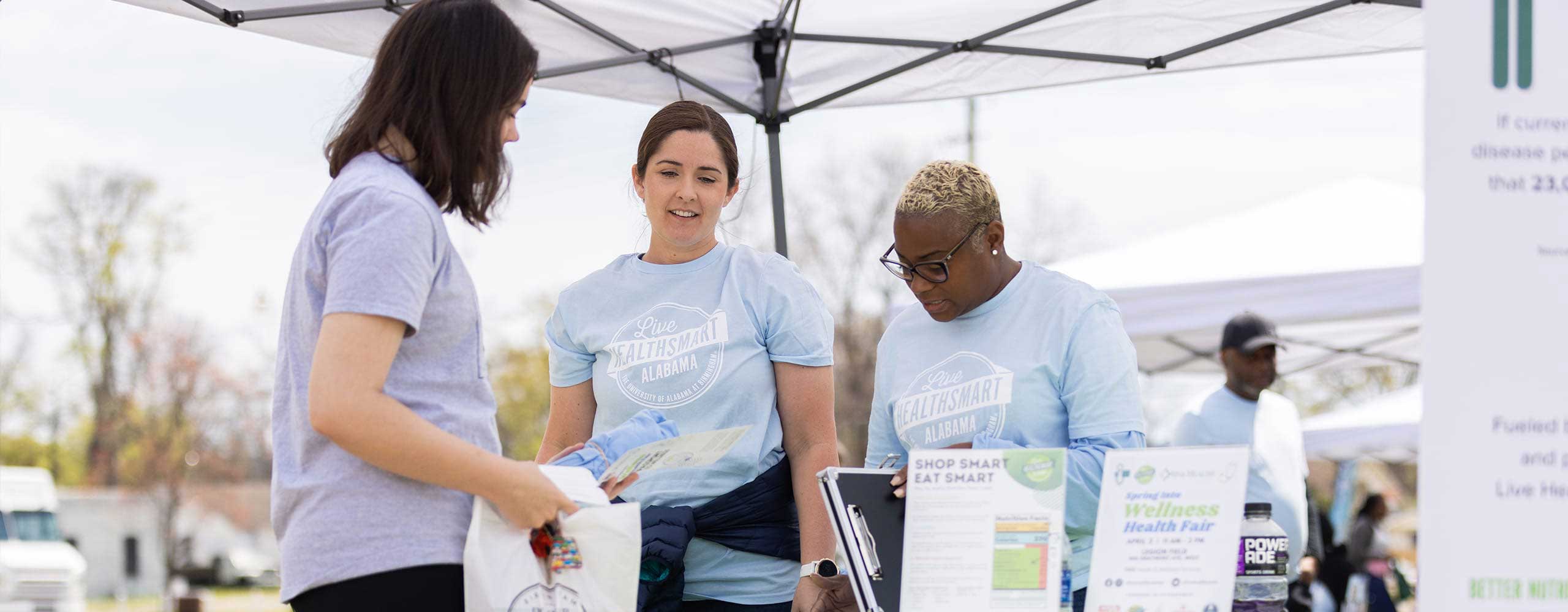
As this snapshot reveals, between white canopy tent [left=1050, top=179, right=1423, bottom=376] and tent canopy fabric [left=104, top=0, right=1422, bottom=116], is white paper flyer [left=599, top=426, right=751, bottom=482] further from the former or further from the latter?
white canopy tent [left=1050, top=179, right=1423, bottom=376]

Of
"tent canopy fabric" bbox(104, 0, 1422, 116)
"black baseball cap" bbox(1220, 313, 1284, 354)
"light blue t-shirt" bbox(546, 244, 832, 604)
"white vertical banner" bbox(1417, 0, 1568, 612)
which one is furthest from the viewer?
"black baseball cap" bbox(1220, 313, 1284, 354)

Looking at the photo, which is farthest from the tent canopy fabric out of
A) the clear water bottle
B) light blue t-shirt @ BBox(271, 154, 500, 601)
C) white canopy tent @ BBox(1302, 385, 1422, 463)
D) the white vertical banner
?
white canopy tent @ BBox(1302, 385, 1422, 463)

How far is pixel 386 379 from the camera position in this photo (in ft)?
5.69

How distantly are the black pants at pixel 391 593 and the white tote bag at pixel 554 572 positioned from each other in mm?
31

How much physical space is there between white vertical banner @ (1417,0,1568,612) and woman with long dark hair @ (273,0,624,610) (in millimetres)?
1130

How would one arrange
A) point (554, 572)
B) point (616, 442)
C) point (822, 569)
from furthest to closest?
1. point (822, 569)
2. point (616, 442)
3. point (554, 572)

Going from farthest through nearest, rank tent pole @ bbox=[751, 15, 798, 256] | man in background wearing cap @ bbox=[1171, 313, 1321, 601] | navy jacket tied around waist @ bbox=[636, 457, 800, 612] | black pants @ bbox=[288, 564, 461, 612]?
1. man in background wearing cap @ bbox=[1171, 313, 1321, 601]
2. tent pole @ bbox=[751, 15, 798, 256]
3. navy jacket tied around waist @ bbox=[636, 457, 800, 612]
4. black pants @ bbox=[288, 564, 461, 612]

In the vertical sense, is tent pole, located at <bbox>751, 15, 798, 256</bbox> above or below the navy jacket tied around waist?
above

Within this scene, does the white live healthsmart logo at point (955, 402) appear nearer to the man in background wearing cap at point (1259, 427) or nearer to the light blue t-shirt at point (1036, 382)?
the light blue t-shirt at point (1036, 382)

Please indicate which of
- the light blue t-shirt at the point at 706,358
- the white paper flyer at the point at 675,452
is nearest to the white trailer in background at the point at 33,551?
the light blue t-shirt at the point at 706,358

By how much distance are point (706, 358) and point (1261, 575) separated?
3.60 ft

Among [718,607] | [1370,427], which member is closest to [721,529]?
[718,607]

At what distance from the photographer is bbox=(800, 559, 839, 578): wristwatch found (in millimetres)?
2518

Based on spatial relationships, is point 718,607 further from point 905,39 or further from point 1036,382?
point 905,39
